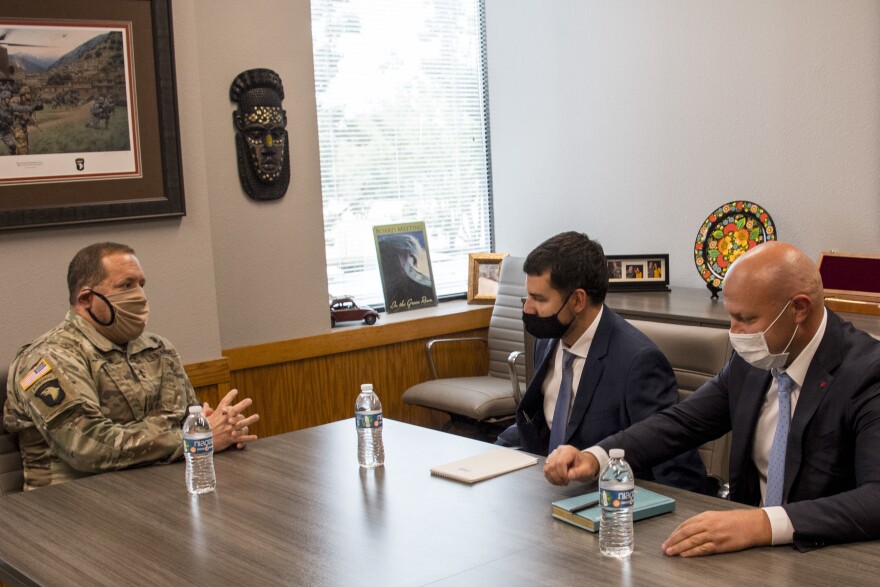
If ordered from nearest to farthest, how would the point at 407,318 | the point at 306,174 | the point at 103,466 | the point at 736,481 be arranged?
the point at 736,481
the point at 103,466
the point at 306,174
the point at 407,318

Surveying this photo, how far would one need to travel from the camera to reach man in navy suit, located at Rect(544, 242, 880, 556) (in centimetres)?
196

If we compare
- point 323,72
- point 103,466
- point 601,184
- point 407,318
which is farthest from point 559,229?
point 103,466

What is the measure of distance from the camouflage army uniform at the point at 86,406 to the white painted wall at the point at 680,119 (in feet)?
9.38

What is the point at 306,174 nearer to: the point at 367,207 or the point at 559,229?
the point at 367,207

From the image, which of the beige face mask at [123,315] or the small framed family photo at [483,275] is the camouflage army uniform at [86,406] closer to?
the beige face mask at [123,315]

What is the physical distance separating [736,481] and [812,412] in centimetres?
35

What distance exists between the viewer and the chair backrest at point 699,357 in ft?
9.93

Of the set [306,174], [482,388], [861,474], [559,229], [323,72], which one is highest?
[323,72]

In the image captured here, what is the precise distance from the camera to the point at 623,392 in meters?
2.90

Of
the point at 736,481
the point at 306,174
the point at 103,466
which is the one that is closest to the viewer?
the point at 736,481

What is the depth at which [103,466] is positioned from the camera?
2.81 metres

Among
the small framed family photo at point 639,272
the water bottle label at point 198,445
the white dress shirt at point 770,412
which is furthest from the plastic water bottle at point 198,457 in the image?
the small framed family photo at point 639,272

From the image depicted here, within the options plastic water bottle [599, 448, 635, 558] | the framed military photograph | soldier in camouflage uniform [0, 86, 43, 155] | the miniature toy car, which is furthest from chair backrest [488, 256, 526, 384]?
plastic water bottle [599, 448, 635, 558]

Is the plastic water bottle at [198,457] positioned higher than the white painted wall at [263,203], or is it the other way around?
the white painted wall at [263,203]
